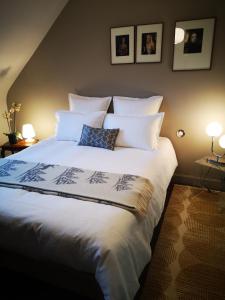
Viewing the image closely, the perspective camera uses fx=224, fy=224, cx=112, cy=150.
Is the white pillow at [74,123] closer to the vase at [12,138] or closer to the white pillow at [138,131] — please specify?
the white pillow at [138,131]

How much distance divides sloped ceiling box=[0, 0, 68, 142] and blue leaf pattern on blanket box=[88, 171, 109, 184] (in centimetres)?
182

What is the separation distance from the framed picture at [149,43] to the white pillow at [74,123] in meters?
0.84

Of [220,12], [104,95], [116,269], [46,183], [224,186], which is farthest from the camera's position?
[104,95]

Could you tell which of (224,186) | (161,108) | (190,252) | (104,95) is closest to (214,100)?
(161,108)

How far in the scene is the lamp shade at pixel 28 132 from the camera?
327 centimetres

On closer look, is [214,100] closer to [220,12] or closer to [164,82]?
[164,82]

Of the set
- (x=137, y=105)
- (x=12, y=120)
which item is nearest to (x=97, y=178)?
(x=137, y=105)

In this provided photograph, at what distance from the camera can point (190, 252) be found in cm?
183

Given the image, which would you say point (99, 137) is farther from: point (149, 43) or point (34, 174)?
point (149, 43)

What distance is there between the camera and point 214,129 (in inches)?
97.0

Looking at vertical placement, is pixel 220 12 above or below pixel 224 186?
above

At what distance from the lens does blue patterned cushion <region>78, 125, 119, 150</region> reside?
95.9 inches

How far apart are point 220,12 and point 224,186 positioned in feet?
6.33

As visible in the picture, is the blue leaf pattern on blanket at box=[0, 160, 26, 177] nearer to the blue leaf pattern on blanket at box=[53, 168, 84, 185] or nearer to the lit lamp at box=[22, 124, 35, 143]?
the blue leaf pattern on blanket at box=[53, 168, 84, 185]
